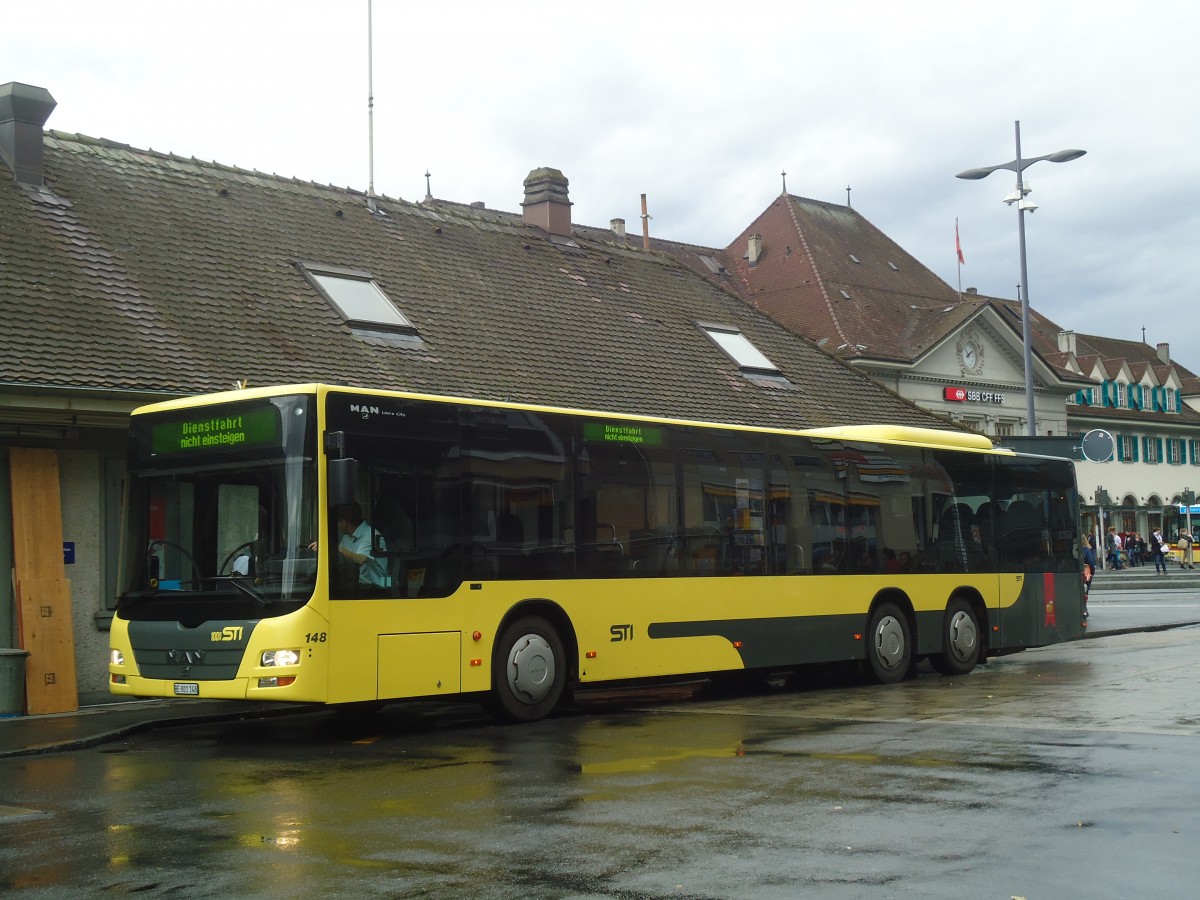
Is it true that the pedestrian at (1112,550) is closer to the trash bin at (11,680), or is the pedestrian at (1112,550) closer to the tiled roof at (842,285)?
the tiled roof at (842,285)

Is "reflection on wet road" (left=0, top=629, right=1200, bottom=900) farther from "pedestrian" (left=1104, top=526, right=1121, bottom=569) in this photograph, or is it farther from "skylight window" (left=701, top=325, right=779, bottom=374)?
"pedestrian" (left=1104, top=526, right=1121, bottom=569)

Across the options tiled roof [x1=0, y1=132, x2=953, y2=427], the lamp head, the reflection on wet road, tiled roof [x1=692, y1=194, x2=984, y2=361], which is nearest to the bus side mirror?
the reflection on wet road

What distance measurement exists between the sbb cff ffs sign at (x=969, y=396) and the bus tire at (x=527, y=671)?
160 feet

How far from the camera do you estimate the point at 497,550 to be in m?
14.0

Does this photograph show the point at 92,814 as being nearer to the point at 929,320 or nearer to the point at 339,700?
the point at 339,700

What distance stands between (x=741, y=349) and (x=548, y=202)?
5.28 m

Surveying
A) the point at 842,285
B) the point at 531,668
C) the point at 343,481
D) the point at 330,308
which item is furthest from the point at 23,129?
the point at 842,285

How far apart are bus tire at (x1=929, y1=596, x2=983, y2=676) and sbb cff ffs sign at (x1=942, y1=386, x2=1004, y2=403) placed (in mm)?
42363

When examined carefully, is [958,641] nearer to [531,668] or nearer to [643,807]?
Answer: [531,668]

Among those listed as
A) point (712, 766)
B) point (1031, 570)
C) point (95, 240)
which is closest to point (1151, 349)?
point (1031, 570)

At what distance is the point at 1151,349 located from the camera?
9381cm

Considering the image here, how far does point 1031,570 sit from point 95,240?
1329 centimetres

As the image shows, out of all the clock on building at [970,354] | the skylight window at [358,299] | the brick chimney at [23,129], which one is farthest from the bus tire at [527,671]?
the clock on building at [970,354]

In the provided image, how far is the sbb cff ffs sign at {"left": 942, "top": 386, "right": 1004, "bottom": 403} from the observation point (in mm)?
61250
